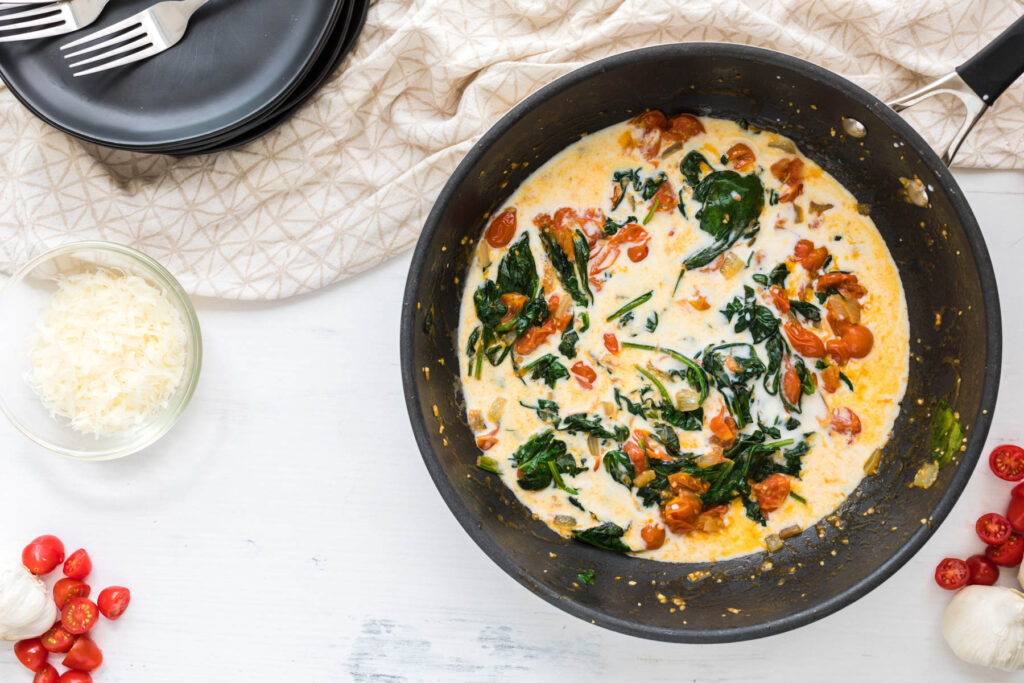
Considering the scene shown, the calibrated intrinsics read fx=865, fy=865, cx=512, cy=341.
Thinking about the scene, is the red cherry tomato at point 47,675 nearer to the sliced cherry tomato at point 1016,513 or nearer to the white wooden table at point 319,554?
the white wooden table at point 319,554

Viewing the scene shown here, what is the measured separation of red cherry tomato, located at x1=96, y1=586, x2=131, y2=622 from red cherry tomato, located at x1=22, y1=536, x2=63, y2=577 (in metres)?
0.19

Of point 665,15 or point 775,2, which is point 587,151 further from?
point 775,2

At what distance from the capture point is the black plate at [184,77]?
2.61 m

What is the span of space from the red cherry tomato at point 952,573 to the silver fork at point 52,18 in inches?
123

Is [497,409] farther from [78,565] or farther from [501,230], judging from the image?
[78,565]

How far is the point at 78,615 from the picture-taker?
2830mm

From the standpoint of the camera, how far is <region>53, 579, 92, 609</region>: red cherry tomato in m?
2.84

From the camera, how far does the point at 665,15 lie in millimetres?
2609

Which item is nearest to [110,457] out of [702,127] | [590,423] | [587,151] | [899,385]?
[590,423]

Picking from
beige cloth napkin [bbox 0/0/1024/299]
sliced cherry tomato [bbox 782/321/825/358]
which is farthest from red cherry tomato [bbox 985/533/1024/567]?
beige cloth napkin [bbox 0/0/1024/299]

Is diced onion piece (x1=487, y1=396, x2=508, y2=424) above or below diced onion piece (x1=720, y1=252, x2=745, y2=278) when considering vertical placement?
below

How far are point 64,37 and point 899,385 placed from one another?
2.81 meters

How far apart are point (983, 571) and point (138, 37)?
3.08 m

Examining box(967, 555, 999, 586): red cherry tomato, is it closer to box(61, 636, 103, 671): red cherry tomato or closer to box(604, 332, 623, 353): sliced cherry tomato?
box(604, 332, 623, 353): sliced cherry tomato
